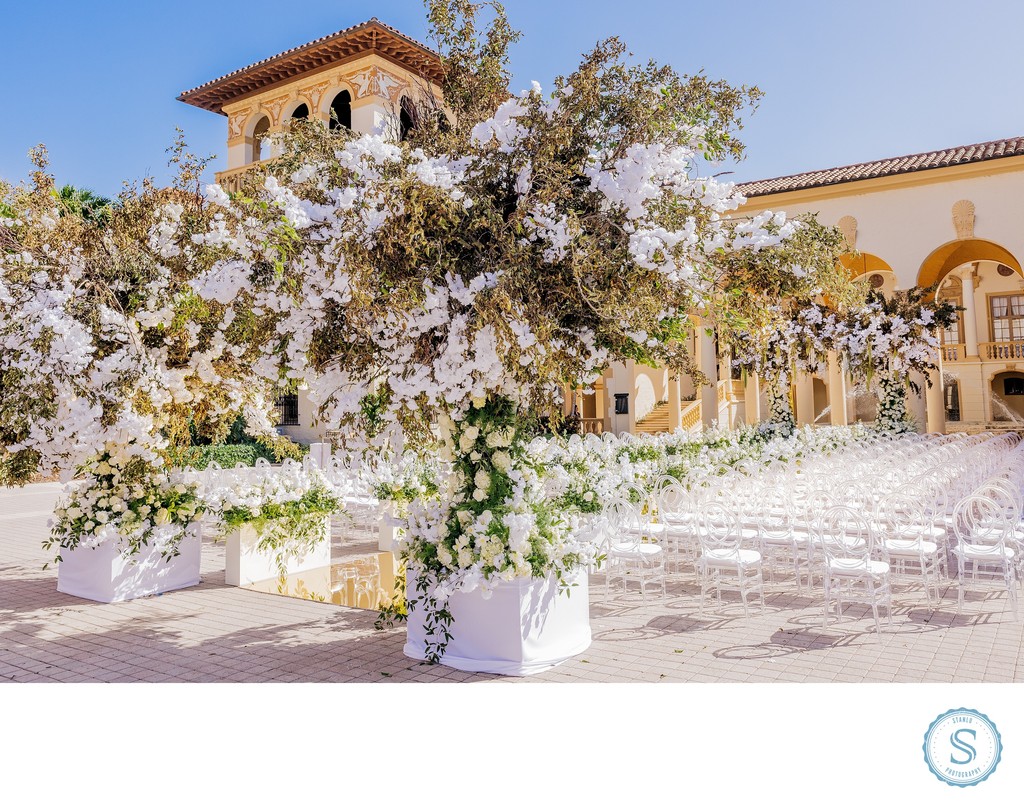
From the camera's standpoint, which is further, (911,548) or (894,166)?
(894,166)

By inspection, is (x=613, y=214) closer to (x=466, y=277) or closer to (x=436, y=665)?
(x=466, y=277)

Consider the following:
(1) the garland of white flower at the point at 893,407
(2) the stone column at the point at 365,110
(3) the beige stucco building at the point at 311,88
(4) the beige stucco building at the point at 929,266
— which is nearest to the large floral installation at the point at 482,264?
(3) the beige stucco building at the point at 311,88

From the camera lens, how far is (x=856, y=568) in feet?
20.3

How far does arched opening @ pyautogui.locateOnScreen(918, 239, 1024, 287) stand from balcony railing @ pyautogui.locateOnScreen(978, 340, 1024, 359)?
7.71 metres

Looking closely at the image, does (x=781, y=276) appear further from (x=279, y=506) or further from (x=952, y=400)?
(x=952, y=400)

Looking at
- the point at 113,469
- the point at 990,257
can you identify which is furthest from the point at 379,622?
the point at 990,257

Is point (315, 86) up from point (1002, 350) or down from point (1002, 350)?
up

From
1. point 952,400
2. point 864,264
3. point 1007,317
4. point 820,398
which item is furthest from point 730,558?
point 820,398

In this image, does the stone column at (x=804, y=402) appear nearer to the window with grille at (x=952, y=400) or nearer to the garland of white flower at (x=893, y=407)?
the window with grille at (x=952, y=400)

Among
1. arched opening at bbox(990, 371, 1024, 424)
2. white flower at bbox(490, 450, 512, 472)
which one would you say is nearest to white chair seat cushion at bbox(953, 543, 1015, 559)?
white flower at bbox(490, 450, 512, 472)

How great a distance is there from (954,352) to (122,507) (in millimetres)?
34791

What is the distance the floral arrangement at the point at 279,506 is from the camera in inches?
334

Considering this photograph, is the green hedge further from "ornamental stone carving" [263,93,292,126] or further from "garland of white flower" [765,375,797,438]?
"garland of white flower" [765,375,797,438]

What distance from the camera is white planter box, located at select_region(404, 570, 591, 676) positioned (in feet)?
17.5
